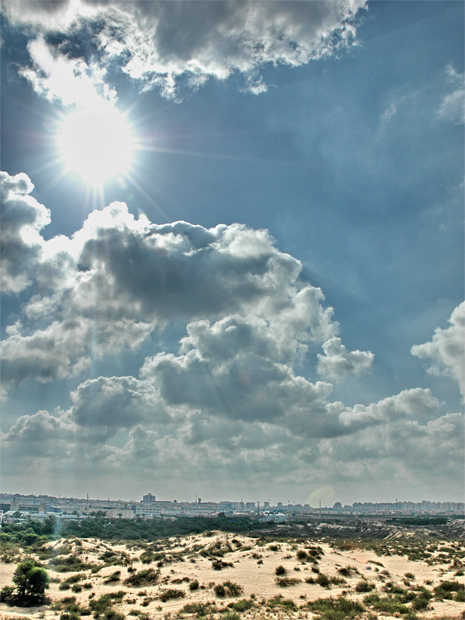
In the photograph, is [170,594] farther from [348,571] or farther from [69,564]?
[69,564]

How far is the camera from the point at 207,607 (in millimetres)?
30125

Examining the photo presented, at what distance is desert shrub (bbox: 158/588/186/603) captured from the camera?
109 ft

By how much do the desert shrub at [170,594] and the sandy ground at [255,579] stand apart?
0.42 meters

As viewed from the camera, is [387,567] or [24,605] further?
[387,567]

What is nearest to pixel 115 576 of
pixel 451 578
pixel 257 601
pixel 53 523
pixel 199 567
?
pixel 199 567

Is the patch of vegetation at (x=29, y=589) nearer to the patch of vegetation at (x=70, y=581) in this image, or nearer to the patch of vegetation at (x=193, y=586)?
the patch of vegetation at (x=70, y=581)

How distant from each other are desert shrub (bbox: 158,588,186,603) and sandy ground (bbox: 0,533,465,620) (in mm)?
422

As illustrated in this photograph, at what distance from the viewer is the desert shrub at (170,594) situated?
33213mm

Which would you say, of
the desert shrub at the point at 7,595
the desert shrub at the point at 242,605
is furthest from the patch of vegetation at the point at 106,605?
the desert shrub at the point at 242,605

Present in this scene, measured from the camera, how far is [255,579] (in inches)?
1559

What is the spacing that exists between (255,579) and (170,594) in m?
9.78

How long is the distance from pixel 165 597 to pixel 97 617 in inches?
257

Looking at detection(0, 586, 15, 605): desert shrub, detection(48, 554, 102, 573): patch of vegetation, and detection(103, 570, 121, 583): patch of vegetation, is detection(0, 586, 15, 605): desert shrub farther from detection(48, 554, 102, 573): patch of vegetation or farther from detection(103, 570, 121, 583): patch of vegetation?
detection(48, 554, 102, 573): patch of vegetation

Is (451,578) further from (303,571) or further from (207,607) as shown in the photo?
(207,607)
